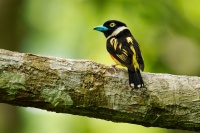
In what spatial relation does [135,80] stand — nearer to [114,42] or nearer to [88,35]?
[114,42]

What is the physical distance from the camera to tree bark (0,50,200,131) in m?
4.15

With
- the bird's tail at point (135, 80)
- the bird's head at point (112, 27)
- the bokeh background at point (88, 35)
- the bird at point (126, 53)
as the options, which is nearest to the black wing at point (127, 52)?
the bird at point (126, 53)

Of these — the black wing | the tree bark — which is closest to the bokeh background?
the black wing

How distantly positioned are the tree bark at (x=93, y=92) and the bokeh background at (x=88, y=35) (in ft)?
11.2

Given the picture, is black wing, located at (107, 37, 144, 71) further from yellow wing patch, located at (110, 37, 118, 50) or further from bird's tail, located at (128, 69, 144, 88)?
bird's tail, located at (128, 69, 144, 88)

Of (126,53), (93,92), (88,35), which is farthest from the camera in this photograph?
(88,35)

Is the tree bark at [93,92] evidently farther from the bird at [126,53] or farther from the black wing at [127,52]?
the black wing at [127,52]

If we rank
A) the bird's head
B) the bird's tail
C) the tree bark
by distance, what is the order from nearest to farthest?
the tree bark, the bird's tail, the bird's head

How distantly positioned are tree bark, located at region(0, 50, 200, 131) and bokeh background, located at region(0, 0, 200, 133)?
3.42m

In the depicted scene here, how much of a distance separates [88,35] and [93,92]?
5.66 metres

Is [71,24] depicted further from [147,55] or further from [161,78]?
[161,78]

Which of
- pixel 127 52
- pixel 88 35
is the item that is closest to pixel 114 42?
pixel 127 52

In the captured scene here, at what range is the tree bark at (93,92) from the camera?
4148 millimetres

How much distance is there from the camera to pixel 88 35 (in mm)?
9922
